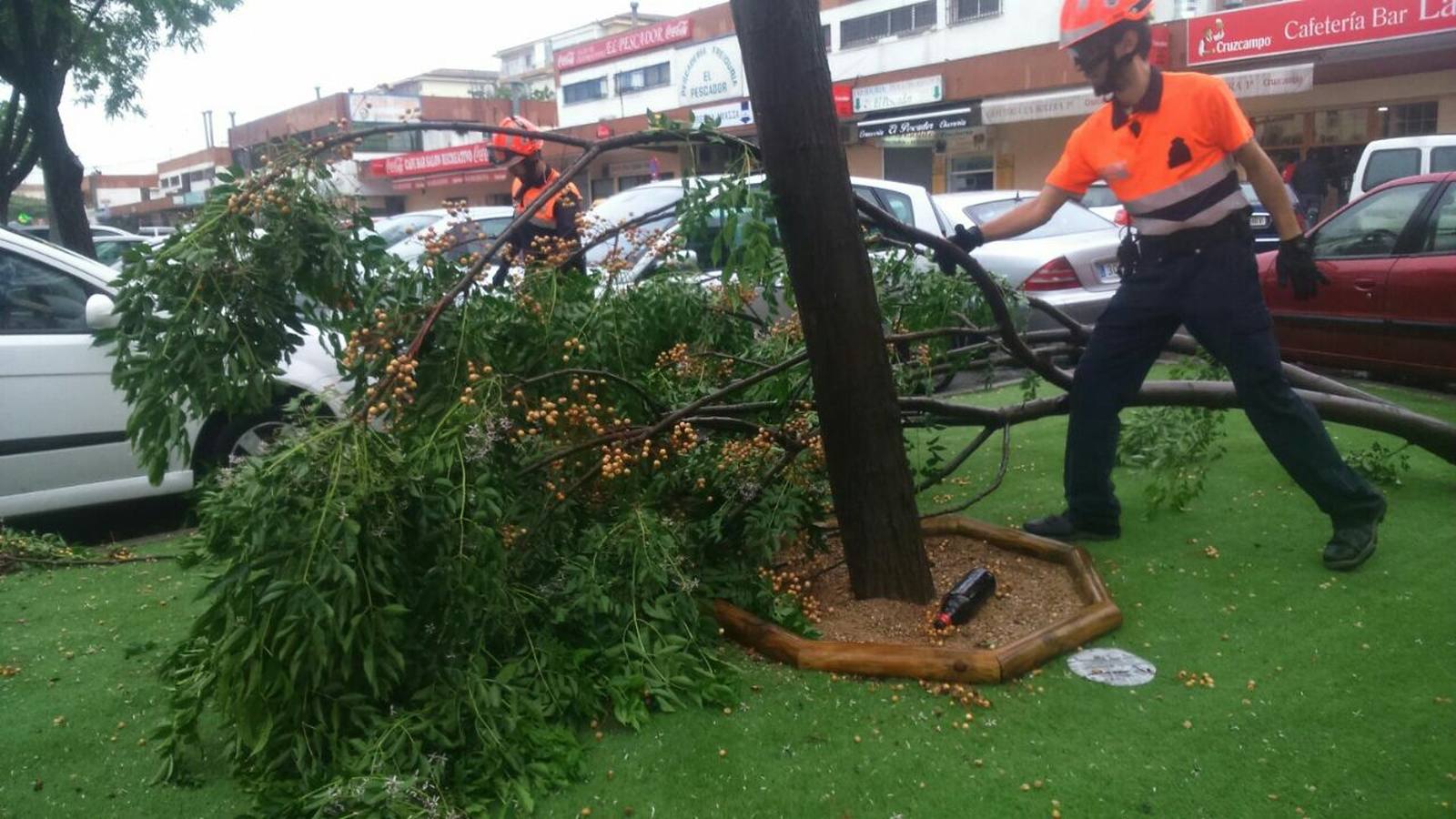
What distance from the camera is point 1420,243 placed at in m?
7.49

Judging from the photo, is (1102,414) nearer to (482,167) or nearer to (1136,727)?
(1136,727)

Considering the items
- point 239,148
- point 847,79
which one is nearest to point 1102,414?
point 239,148

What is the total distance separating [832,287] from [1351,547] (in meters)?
2.11

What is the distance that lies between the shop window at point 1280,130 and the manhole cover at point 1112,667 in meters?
21.5

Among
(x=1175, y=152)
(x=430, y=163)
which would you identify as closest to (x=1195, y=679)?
(x=1175, y=152)

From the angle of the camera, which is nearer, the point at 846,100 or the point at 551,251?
the point at 551,251

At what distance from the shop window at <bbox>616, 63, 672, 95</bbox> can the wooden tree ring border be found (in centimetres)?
3874

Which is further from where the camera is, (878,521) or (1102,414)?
(1102,414)

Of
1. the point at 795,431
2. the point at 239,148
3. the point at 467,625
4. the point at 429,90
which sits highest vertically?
the point at 429,90

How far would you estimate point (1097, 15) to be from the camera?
4020mm

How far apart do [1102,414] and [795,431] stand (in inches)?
46.7

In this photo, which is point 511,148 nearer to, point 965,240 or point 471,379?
point 965,240

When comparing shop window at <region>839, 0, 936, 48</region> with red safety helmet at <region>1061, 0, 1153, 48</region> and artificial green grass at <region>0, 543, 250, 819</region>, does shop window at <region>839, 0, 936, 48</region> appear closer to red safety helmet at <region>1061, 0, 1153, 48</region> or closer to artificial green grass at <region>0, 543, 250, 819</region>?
red safety helmet at <region>1061, 0, 1153, 48</region>

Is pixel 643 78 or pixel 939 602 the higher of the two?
pixel 643 78
